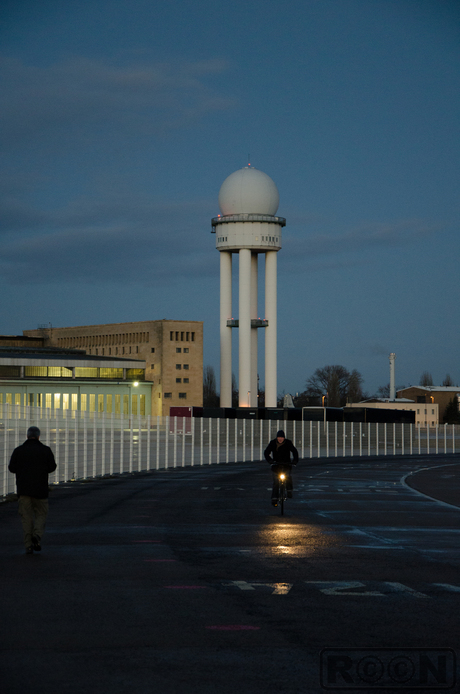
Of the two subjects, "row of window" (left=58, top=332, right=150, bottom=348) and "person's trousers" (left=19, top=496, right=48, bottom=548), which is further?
"row of window" (left=58, top=332, right=150, bottom=348)

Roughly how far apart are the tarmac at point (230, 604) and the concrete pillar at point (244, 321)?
83.3 metres

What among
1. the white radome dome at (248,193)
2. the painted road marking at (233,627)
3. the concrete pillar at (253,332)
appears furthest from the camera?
the concrete pillar at (253,332)

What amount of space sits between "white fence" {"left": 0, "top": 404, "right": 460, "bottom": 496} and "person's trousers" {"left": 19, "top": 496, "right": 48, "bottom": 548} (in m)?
11.7

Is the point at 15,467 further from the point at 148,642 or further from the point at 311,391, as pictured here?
the point at 311,391

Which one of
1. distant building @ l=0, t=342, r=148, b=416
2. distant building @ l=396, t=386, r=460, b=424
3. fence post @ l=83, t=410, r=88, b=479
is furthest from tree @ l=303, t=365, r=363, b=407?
fence post @ l=83, t=410, r=88, b=479

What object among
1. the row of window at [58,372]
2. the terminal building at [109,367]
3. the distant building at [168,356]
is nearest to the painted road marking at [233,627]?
the terminal building at [109,367]

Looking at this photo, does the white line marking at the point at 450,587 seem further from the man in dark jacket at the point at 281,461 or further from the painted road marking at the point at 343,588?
the man in dark jacket at the point at 281,461

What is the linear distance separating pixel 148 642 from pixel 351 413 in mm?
74983

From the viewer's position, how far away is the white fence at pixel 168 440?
104 feet

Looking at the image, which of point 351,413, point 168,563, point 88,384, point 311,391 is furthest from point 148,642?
point 311,391

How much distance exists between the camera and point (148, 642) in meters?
7.92

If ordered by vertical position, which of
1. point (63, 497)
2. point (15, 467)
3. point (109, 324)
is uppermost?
point (109, 324)

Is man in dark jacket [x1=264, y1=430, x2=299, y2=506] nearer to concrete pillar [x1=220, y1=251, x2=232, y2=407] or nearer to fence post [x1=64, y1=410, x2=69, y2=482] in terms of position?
fence post [x1=64, y1=410, x2=69, y2=482]

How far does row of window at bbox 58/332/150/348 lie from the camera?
13062 centimetres
